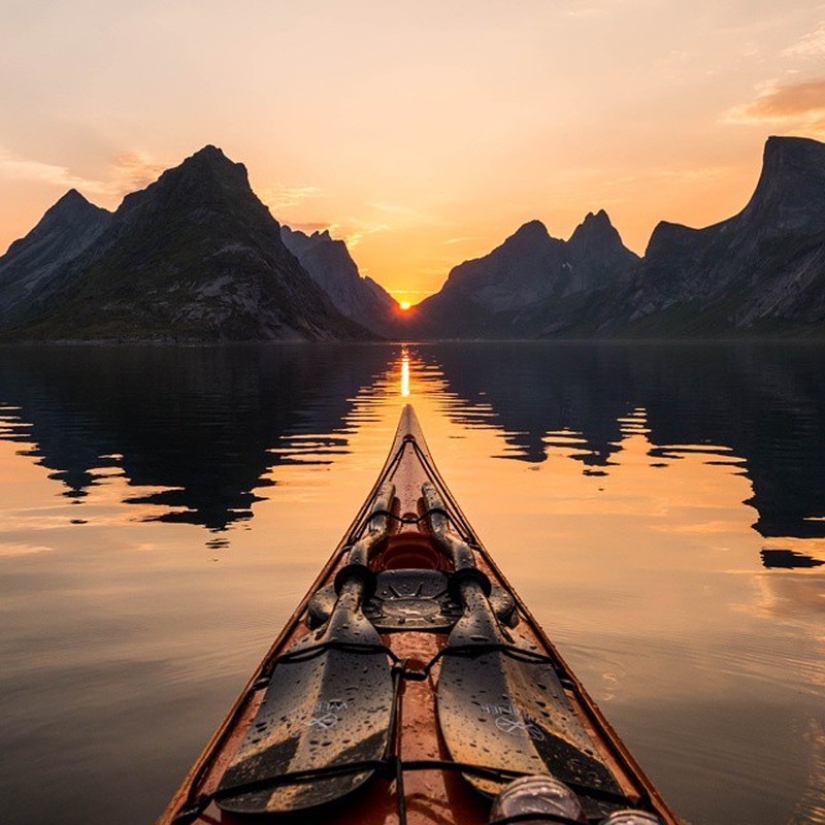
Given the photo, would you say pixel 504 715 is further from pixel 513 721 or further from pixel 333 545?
pixel 333 545

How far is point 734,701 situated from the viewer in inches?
348

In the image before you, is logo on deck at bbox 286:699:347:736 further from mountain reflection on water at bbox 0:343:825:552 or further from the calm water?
mountain reflection on water at bbox 0:343:825:552

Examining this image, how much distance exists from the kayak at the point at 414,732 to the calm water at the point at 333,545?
80.0 inches

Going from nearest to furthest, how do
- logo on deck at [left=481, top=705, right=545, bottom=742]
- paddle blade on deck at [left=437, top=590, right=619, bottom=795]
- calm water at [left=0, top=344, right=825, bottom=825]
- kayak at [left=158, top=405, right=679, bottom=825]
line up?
kayak at [left=158, top=405, right=679, bottom=825], paddle blade on deck at [left=437, top=590, right=619, bottom=795], logo on deck at [left=481, top=705, right=545, bottom=742], calm water at [left=0, top=344, right=825, bottom=825]

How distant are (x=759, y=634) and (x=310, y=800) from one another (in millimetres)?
8665

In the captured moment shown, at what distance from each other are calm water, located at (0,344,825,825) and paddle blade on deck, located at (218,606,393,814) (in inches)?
89.3

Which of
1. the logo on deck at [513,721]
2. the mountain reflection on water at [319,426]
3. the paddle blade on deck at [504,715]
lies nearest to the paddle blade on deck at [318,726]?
the paddle blade on deck at [504,715]

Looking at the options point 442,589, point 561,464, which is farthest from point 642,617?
point 561,464

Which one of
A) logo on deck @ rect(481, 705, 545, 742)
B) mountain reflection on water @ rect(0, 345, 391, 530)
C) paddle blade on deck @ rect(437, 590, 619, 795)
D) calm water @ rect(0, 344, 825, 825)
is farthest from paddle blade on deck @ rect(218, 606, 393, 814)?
mountain reflection on water @ rect(0, 345, 391, 530)

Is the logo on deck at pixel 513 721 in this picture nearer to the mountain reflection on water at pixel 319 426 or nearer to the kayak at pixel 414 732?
the kayak at pixel 414 732

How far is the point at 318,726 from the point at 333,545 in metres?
11.1

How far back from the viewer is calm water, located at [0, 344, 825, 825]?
7.68 meters

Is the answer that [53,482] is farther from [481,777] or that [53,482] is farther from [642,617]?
[481,777]

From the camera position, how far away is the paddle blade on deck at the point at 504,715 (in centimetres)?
478
